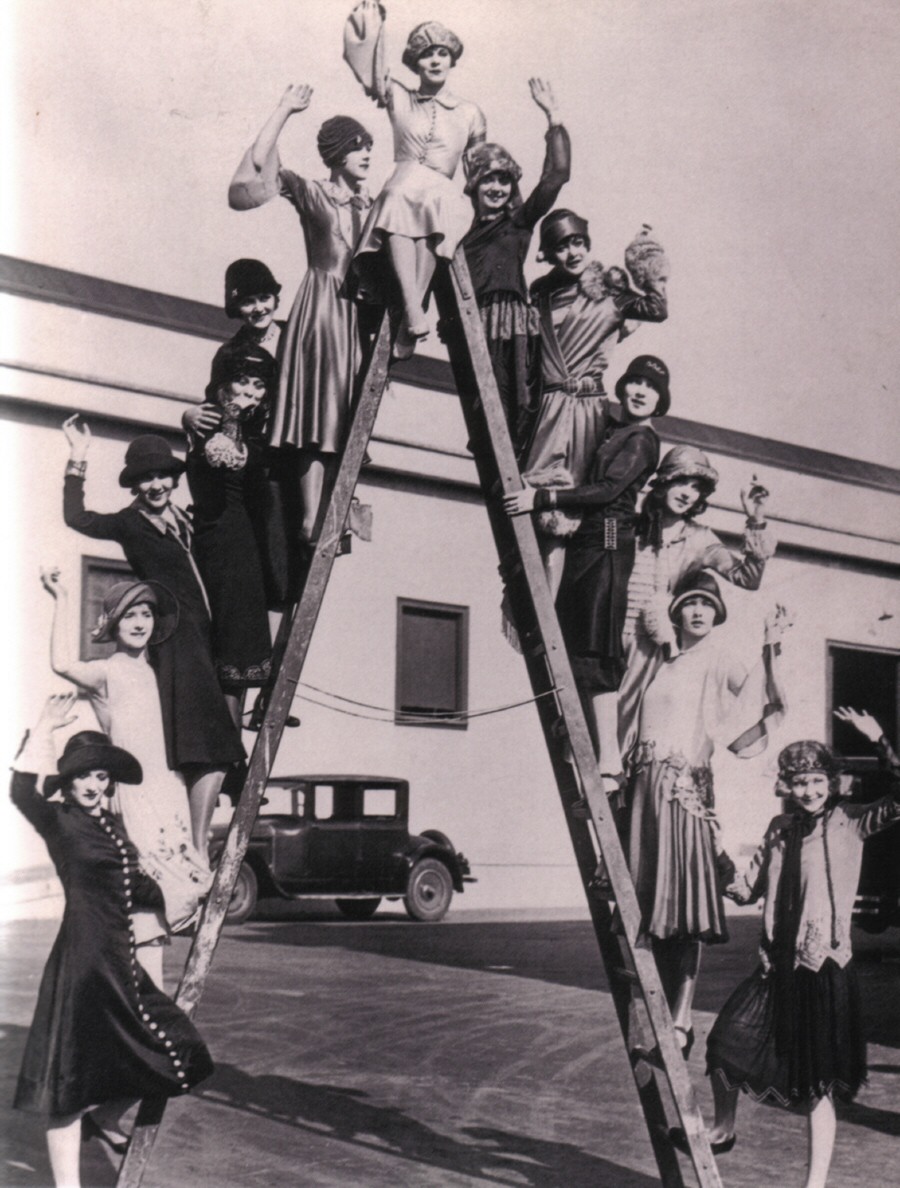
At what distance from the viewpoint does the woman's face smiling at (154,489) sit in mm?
5234

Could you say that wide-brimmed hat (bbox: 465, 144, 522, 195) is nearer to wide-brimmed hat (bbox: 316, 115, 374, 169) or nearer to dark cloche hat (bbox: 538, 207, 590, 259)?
dark cloche hat (bbox: 538, 207, 590, 259)

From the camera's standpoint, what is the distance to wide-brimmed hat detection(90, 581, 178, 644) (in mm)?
4934

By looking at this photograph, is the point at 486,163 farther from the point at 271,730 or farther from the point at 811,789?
the point at 811,789

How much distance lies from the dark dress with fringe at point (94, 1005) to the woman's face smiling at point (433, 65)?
8.40 feet

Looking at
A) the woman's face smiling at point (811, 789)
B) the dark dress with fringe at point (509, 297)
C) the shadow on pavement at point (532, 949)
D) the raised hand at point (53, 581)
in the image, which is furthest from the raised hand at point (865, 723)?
the shadow on pavement at point (532, 949)

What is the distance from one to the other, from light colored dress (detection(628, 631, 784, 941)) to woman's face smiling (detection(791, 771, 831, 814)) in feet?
0.97

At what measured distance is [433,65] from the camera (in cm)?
528

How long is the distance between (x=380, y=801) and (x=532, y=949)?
3.77 metres

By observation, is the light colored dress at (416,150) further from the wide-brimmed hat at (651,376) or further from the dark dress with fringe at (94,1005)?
the dark dress with fringe at (94,1005)

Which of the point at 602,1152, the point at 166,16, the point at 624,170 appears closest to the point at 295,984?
the point at 602,1152

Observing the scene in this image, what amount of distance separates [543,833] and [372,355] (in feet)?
42.1

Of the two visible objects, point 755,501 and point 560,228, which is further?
point 755,501

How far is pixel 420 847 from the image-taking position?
51.2 feet

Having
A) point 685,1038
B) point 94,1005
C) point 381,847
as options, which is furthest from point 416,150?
point 381,847
